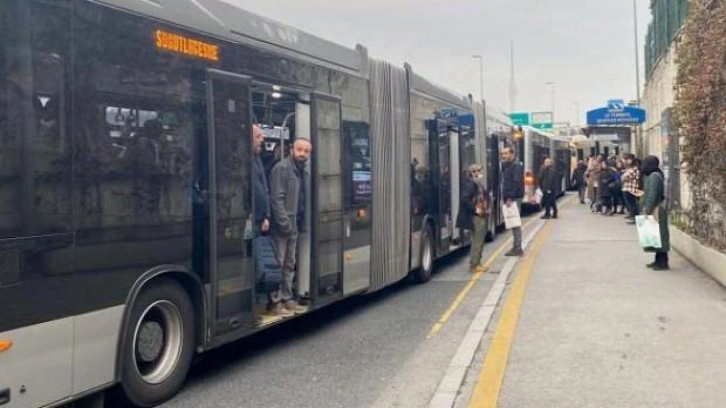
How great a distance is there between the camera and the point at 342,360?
7219 mm

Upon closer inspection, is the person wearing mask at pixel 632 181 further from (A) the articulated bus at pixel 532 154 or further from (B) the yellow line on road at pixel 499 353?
(B) the yellow line on road at pixel 499 353

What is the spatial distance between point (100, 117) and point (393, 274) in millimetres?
5969

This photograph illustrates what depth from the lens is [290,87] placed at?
24.8 ft

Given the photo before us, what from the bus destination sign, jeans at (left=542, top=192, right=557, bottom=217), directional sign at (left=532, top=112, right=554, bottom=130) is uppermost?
directional sign at (left=532, top=112, right=554, bottom=130)

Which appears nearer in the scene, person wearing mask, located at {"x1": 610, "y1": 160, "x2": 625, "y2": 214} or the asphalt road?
the asphalt road

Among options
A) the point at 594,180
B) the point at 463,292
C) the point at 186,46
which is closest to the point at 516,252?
the point at 463,292

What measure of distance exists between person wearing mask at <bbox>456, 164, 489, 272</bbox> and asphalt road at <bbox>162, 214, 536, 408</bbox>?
2425 millimetres

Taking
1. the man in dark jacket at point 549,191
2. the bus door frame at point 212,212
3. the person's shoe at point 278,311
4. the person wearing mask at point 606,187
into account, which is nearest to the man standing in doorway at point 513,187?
the person's shoe at point 278,311

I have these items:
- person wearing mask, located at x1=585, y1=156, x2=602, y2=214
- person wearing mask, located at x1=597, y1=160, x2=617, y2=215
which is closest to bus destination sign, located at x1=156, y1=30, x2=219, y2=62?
person wearing mask, located at x1=597, y1=160, x2=617, y2=215

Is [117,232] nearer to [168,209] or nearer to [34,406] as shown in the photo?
[168,209]

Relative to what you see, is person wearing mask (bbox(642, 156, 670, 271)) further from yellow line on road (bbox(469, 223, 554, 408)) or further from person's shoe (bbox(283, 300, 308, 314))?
person's shoe (bbox(283, 300, 308, 314))

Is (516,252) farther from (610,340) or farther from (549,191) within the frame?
(549,191)

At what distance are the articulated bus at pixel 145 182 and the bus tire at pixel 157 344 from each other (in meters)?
0.01

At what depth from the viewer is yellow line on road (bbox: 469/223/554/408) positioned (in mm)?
5916
